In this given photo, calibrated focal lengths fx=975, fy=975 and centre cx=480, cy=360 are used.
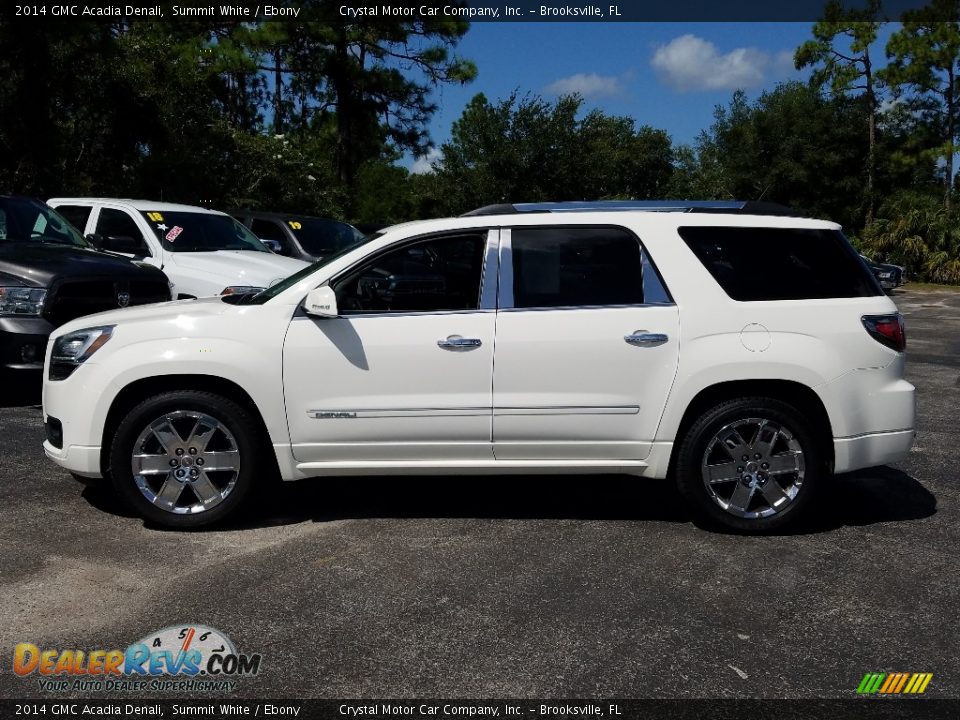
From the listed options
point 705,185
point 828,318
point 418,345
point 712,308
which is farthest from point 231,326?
Answer: point 705,185

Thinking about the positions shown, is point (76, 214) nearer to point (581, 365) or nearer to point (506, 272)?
point (506, 272)

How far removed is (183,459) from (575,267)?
7.72 feet

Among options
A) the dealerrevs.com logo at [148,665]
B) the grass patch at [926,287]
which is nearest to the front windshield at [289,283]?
the dealerrevs.com logo at [148,665]

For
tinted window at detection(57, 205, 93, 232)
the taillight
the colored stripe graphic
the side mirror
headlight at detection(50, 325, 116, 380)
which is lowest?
the colored stripe graphic

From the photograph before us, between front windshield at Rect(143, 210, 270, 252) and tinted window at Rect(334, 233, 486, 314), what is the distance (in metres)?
6.74

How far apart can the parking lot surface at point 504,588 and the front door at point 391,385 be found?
50cm

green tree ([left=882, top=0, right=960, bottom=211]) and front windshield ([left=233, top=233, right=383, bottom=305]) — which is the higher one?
green tree ([left=882, top=0, right=960, bottom=211])

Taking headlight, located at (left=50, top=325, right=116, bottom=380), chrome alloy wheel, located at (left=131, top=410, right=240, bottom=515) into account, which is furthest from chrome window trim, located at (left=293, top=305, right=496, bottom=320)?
headlight, located at (left=50, top=325, right=116, bottom=380)

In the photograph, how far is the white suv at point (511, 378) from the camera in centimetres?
516

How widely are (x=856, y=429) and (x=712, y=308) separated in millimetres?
1004

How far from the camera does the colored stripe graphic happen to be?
11.6ft

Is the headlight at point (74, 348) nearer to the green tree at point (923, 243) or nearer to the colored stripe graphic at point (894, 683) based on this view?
the colored stripe graphic at point (894, 683)

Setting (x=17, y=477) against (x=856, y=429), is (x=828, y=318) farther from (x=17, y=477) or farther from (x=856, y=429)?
(x=17, y=477)

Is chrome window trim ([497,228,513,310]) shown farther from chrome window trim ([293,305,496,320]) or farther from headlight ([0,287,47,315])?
headlight ([0,287,47,315])
